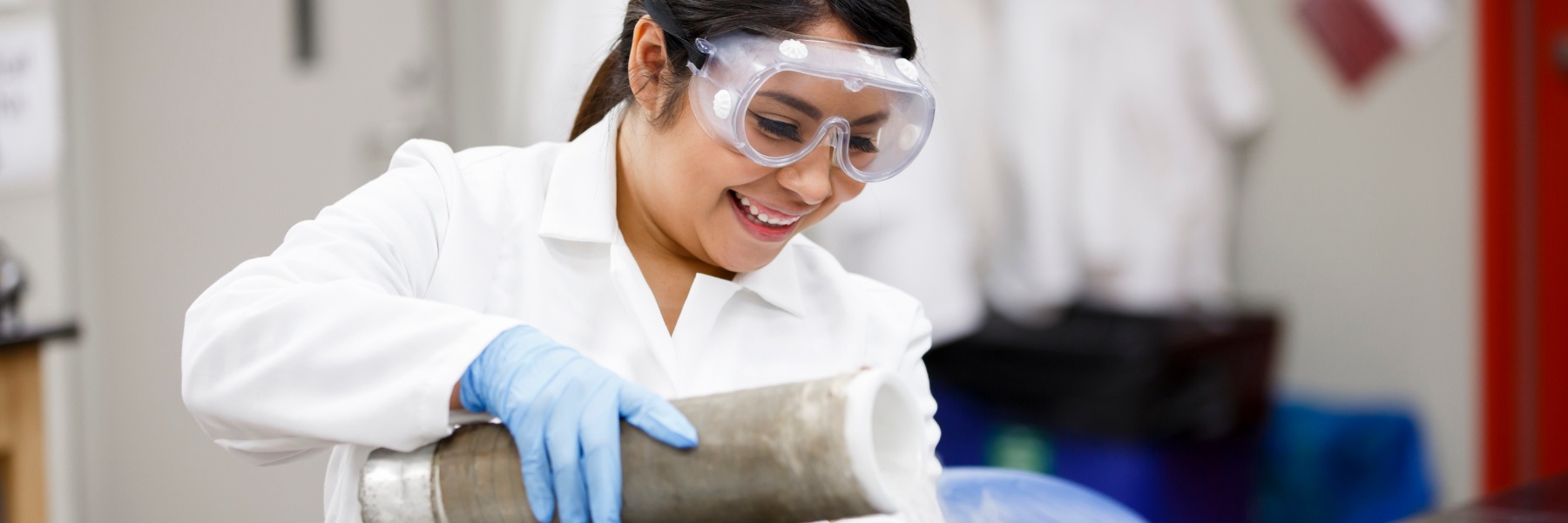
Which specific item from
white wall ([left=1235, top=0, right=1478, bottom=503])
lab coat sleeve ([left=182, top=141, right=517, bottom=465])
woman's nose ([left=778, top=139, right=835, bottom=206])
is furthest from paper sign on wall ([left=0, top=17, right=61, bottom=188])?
white wall ([left=1235, top=0, right=1478, bottom=503])

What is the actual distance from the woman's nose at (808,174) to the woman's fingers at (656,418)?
304 mm

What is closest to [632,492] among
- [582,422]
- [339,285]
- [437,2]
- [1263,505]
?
[582,422]

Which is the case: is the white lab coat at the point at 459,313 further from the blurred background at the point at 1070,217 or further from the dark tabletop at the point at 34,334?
the dark tabletop at the point at 34,334

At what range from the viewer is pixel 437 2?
2.51 m

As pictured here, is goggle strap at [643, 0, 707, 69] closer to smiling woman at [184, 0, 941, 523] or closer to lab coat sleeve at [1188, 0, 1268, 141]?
smiling woman at [184, 0, 941, 523]

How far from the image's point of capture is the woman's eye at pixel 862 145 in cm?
120

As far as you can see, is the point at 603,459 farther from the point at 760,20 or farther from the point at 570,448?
the point at 760,20

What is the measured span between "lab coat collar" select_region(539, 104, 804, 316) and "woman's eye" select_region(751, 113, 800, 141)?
0.23 m

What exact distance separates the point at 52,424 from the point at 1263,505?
Result: 10.1 ft

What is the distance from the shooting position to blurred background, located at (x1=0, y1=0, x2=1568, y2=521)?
6.73 ft

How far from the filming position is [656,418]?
2.96ft

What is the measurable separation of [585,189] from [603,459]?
0.46m

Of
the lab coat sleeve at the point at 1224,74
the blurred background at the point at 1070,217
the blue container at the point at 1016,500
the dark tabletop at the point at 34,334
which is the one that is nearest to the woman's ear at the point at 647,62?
the blue container at the point at 1016,500

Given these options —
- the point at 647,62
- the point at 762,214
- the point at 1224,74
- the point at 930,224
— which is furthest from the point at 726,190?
the point at 1224,74
